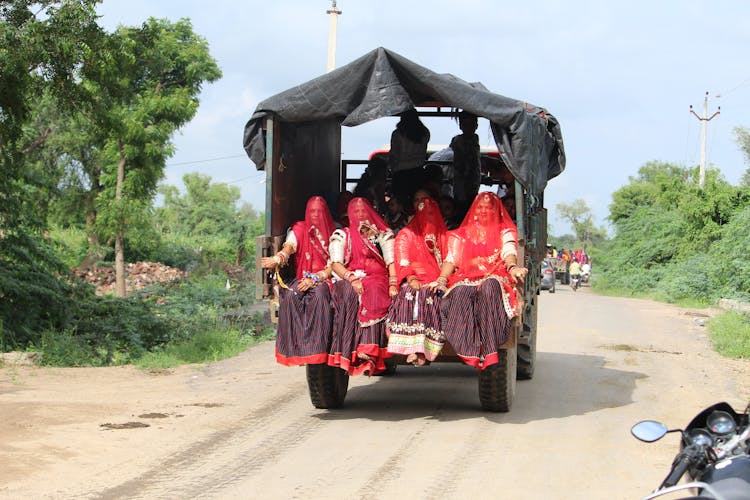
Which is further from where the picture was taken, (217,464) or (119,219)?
(119,219)

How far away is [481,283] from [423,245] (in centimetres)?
76

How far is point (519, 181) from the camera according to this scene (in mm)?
8125

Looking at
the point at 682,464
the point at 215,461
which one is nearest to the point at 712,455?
the point at 682,464

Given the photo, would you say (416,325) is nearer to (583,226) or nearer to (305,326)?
(305,326)

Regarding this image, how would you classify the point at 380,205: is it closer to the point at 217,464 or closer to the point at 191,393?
the point at 191,393

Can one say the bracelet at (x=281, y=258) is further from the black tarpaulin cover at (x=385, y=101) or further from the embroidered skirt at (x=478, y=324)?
the embroidered skirt at (x=478, y=324)

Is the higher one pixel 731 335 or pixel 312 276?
pixel 312 276

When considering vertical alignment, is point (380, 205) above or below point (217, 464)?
above

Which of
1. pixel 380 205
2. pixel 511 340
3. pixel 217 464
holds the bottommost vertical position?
pixel 217 464

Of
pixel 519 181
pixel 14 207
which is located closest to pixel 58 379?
pixel 14 207

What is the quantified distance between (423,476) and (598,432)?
7.13 ft

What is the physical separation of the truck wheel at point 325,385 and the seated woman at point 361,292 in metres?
0.53

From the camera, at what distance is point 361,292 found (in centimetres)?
814

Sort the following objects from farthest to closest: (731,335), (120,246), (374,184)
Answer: (120,246) → (731,335) → (374,184)
